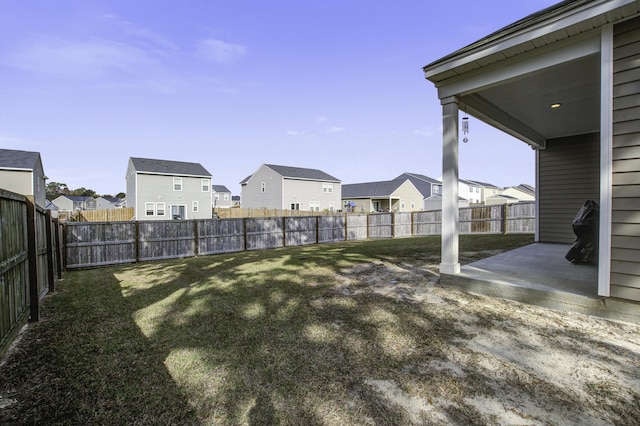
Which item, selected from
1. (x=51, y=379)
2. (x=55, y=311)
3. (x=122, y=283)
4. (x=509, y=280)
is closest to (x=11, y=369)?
(x=51, y=379)

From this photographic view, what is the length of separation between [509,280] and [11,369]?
597 centimetres

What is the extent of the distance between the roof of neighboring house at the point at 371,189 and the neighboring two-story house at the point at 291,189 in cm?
336

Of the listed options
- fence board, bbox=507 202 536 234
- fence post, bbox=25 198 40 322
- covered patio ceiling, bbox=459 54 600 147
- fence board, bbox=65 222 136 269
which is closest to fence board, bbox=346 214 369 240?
fence board, bbox=507 202 536 234

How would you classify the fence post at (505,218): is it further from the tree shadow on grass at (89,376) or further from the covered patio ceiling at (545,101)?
the tree shadow on grass at (89,376)

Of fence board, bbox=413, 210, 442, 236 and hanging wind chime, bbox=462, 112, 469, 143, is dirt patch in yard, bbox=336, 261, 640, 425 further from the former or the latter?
fence board, bbox=413, 210, 442, 236

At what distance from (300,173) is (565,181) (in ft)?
76.7

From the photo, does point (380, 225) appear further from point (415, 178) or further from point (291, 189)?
point (415, 178)

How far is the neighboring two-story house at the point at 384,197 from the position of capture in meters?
31.7

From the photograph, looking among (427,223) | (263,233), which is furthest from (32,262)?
(427,223)

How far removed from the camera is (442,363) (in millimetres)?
2562

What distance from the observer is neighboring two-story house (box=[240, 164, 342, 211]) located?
27781 mm

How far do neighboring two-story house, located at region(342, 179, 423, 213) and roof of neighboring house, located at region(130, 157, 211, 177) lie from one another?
628 inches

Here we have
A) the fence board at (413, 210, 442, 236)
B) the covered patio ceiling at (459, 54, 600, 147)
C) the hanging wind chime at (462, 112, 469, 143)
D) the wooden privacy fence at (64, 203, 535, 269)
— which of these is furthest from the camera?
the fence board at (413, 210, 442, 236)

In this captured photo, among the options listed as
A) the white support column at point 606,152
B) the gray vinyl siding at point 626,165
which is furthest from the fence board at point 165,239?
the gray vinyl siding at point 626,165
